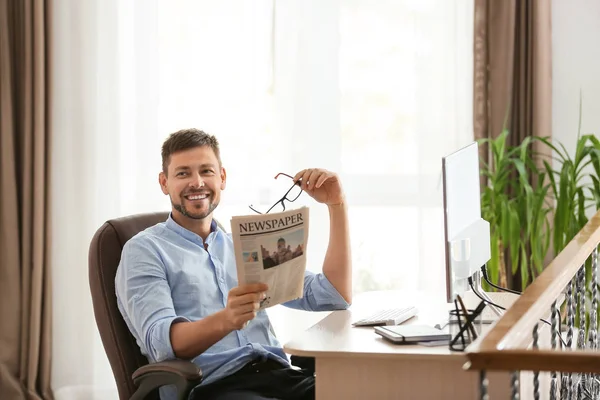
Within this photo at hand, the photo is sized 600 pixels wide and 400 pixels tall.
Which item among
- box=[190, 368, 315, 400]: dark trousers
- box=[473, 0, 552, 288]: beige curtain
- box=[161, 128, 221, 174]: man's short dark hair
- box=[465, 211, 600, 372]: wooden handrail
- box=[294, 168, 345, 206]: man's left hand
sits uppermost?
box=[473, 0, 552, 288]: beige curtain

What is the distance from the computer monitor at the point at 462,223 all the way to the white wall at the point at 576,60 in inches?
65.0

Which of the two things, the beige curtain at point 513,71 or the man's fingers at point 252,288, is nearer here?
the man's fingers at point 252,288

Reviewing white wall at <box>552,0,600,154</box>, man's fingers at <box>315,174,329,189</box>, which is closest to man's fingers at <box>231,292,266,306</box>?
man's fingers at <box>315,174,329,189</box>

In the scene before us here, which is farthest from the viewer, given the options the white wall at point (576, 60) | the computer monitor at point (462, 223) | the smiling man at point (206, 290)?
the white wall at point (576, 60)

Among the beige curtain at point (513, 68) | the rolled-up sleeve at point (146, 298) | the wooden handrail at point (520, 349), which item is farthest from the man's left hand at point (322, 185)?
the beige curtain at point (513, 68)

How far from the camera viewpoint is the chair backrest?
2.26 metres

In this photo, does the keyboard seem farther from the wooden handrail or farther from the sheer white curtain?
the sheer white curtain

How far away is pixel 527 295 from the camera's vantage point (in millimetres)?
1594

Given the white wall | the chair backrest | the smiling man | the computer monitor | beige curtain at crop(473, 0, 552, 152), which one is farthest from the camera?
the white wall

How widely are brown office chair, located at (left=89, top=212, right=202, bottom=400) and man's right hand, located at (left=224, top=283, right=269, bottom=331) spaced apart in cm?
15

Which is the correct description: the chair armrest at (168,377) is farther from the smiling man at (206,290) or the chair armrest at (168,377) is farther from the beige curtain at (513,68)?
the beige curtain at (513,68)

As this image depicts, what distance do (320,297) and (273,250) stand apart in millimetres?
595

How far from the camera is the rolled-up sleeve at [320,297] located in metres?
2.52

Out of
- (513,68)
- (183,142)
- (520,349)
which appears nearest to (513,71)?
(513,68)
